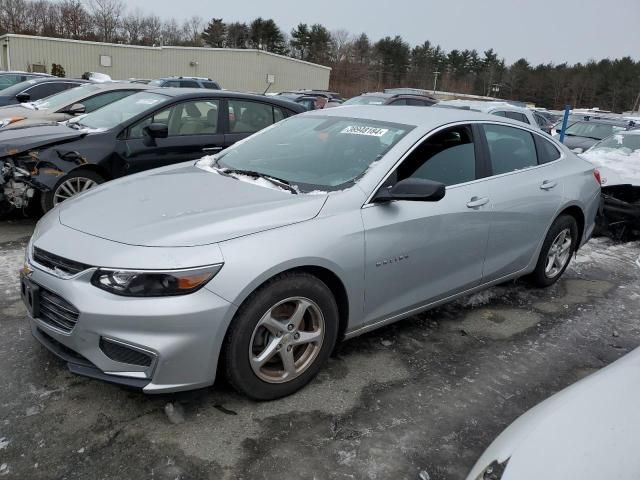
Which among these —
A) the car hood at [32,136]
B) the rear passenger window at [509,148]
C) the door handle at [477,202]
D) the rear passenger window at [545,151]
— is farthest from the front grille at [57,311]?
the rear passenger window at [545,151]

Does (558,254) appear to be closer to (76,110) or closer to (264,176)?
(264,176)

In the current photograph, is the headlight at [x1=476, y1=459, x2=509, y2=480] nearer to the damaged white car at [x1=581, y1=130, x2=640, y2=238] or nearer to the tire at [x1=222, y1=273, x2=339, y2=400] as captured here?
the tire at [x1=222, y1=273, x2=339, y2=400]

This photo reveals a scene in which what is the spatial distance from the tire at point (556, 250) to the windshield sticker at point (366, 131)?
1.94m

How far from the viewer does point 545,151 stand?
180 inches

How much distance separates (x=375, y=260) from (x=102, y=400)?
65.1 inches

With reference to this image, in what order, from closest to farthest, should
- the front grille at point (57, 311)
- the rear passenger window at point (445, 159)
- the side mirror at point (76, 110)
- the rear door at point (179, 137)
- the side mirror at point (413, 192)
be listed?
the front grille at point (57, 311) → the side mirror at point (413, 192) → the rear passenger window at point (445, 159) → the rear door at point (179, 137) → the side mirror at point (76, 110)

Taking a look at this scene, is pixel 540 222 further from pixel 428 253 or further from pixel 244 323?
pixel 244 323

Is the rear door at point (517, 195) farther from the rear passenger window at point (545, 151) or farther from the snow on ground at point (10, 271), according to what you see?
the snow on ground at point (10, 271)

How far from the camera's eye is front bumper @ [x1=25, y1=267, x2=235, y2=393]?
2369mm

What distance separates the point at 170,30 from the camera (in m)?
72.2

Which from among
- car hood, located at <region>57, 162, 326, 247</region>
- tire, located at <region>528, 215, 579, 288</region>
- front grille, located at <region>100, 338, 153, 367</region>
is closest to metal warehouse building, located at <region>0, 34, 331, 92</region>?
car hood, located at <region>57, 162, 326, 247</region>

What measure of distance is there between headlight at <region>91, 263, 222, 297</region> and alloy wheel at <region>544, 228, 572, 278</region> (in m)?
3.43

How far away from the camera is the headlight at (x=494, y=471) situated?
1.63 meters

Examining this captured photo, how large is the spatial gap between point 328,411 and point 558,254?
3034mm
